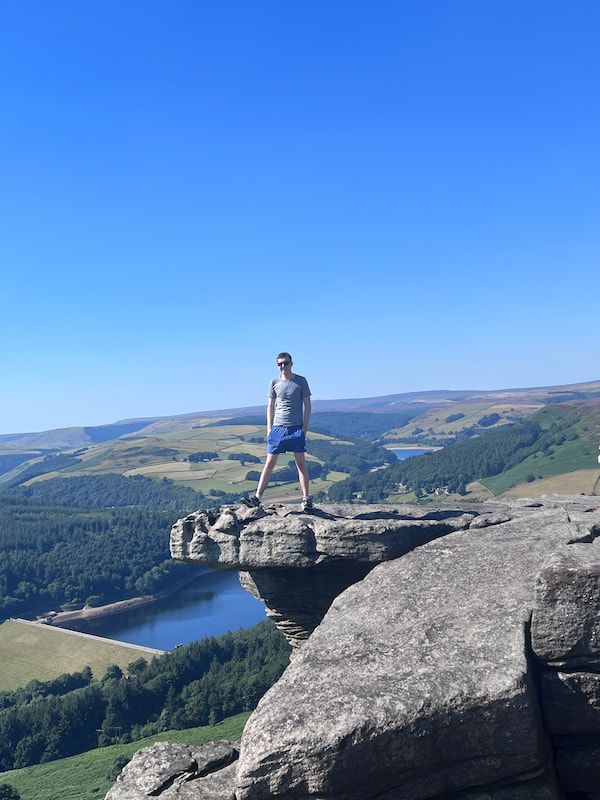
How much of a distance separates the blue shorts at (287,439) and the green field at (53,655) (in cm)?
9332

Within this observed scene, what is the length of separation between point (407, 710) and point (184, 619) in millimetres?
126015

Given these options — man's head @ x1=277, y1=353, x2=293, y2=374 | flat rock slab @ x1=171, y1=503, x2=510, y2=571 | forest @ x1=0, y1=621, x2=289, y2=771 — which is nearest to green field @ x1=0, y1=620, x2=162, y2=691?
forest @ x1=0, y1=621, x2=289, y2=771

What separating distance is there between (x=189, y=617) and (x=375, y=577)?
122824 mm

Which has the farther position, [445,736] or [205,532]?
[205,532]

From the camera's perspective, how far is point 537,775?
984 centimetres

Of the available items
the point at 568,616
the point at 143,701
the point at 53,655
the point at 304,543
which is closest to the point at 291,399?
the point at 304,543

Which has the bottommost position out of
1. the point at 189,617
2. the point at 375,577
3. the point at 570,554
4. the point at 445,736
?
the point at 189,617

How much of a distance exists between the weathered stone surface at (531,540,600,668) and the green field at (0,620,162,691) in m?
99.3

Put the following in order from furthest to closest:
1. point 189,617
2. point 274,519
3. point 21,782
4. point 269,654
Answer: point 189,617, point 269,654, point 21,782, point 274,519

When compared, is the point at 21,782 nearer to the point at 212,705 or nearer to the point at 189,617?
the point at 212,705

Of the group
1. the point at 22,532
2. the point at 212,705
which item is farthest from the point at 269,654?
the point at 22,532

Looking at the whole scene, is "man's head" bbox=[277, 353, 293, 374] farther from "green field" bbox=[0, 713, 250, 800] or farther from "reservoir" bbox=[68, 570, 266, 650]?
"reservoir" bbox=[68, 570, 266, 650]

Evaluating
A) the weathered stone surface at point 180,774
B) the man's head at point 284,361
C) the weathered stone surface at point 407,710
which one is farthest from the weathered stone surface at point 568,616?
the man's head at point 284,361

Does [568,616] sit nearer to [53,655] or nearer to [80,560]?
[53,655]
